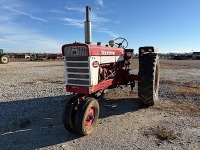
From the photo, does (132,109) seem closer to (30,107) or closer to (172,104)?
(172,104)

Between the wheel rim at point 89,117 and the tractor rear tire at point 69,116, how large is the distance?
31cm

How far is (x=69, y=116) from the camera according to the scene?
19.3 ft

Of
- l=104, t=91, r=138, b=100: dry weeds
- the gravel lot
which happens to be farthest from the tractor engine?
l=104, t=91, r=138, b=100: dry weeds

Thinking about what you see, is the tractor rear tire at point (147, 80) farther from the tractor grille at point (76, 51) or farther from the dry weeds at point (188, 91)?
the dry weeds at point (188, 91)

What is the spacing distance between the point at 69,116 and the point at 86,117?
386mm

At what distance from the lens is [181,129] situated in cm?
625

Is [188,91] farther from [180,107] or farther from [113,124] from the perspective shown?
[113,124]

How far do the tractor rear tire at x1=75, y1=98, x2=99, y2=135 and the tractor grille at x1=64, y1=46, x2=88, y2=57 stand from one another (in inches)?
42.7

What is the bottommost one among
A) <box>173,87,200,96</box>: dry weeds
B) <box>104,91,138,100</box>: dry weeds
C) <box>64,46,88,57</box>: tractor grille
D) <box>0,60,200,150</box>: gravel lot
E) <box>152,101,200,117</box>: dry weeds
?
<box>0,60,200,150</box>: gravel lot

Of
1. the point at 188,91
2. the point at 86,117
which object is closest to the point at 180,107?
the point at 188,91

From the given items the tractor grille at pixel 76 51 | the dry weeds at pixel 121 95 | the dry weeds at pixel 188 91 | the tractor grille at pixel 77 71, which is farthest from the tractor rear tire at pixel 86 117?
the dry weeds at pixel 188 91

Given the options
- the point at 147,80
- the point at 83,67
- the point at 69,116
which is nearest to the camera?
the point at 69,116

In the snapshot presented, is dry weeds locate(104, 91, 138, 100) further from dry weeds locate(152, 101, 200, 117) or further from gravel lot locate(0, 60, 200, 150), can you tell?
dry weeds locate(152, 101, 200, 117)

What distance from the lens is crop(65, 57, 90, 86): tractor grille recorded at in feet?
20.4
